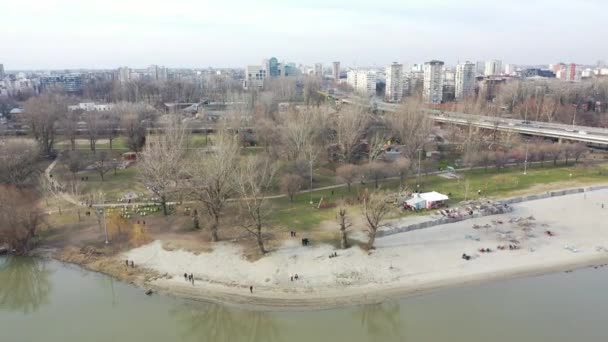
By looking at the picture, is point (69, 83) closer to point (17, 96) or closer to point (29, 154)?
point (17, 96)

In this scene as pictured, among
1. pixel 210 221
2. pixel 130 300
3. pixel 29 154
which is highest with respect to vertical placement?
pixel 29 154

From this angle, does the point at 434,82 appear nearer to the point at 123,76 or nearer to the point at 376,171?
the point at 376,171

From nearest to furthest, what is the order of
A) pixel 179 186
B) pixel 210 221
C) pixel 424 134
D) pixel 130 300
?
pixel 130 300, pixel 210 221, pixel 179 186, pixel 424 134

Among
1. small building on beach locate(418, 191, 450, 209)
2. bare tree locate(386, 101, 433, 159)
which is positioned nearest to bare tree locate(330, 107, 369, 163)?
bare tree locate(386, 101, 433, 159)

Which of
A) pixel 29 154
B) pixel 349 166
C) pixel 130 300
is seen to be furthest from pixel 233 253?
pixel 29 154

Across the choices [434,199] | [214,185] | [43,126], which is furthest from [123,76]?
[434,199]

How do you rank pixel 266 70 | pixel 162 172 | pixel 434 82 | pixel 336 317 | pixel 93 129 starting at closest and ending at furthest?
pixel 336 317 → pixel 162 172 → pixel 93 129 → pixel 434 82 → pixel 266 70
